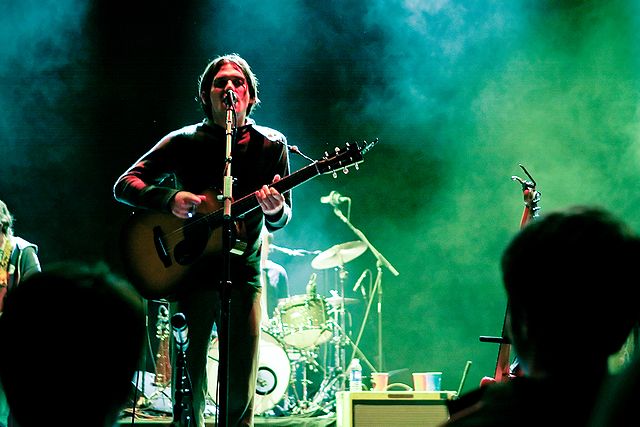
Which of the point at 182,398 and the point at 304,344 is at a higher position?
the point at 304,344

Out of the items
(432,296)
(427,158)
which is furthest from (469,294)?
(427,158)

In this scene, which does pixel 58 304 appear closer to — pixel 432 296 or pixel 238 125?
pixel 238 125

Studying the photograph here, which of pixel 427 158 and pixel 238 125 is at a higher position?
pixel 427 158

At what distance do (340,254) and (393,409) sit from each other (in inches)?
85.2

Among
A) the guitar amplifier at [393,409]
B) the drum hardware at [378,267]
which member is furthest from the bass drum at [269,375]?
the guitar amplifier at [393,409]

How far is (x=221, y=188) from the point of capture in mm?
3553

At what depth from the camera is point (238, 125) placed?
3.67 metres

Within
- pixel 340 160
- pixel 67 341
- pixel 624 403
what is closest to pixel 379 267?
pixel 340 160

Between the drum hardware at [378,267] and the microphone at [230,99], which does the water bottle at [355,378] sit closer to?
the drum hardware at [378,267]

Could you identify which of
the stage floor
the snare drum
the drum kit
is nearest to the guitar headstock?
the stage floor

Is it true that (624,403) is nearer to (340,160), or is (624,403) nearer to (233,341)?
(233,341)

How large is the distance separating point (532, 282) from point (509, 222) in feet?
20.5

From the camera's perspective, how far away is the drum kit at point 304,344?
5953 millimetres

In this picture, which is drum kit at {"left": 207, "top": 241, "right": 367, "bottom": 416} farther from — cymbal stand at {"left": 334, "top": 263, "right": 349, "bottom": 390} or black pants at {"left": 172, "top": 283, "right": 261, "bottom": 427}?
black pants at {"left": 172, "top": 283, "right": 261, "bottom": 427}
